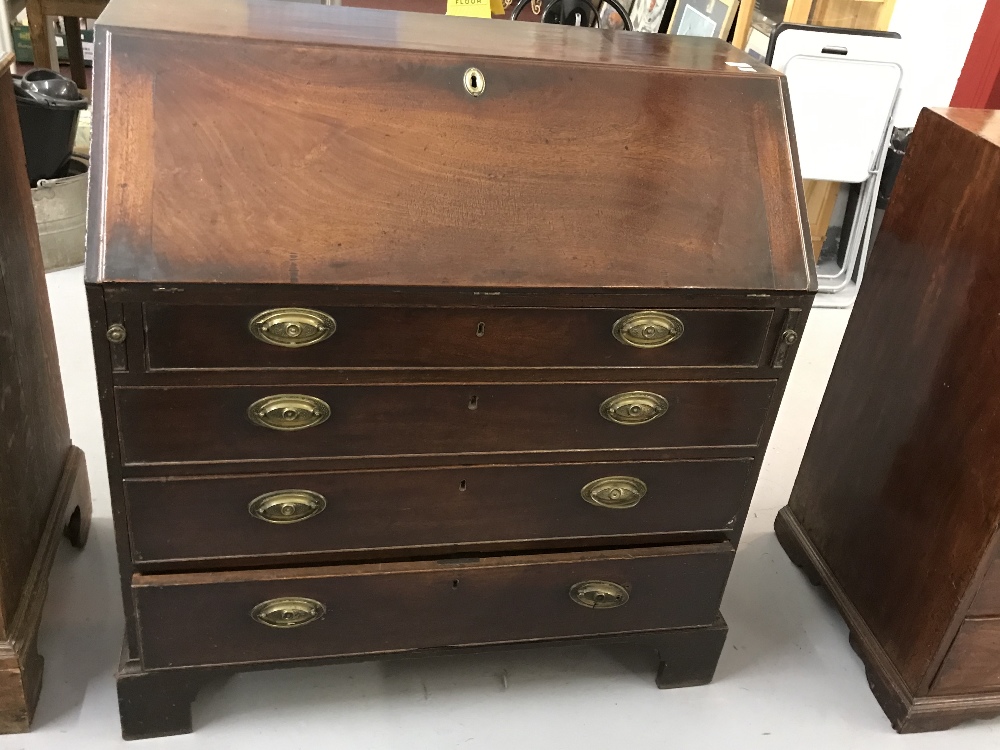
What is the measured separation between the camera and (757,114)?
1.44m

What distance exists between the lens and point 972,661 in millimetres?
1681

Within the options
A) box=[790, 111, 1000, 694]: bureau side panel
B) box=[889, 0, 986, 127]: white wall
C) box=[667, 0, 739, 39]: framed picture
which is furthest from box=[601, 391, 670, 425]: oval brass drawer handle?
box=[889, 0, 986, 127]: white wall

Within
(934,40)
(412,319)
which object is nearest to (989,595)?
(412,319)

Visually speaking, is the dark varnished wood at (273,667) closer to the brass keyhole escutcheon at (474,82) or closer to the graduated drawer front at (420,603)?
the graduated drawer front at (420,603)

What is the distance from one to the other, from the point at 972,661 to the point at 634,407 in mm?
885

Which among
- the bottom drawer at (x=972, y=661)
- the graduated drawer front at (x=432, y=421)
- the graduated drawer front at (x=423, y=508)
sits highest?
the graduated drawer front at (x=432, y=421)

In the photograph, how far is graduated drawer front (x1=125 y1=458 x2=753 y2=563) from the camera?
136 cm

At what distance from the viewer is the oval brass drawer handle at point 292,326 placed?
3.95 ft

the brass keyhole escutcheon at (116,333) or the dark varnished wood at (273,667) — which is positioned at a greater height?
the brass keyhole escutcheon at (116,333)

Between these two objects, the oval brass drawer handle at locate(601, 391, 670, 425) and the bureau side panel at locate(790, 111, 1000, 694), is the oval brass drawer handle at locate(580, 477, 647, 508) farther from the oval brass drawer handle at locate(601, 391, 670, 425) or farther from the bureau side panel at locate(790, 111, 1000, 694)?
the bureau side panel at locate(790, 111, 1000, 694)

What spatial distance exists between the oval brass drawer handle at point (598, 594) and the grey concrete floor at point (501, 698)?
0.26 metres

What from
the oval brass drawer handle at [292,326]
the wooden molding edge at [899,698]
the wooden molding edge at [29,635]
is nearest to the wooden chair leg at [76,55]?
the wooden molding edge at [29,635]

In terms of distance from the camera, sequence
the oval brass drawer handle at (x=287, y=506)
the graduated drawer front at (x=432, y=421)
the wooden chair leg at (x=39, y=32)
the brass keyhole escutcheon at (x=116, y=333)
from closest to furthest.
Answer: the brass keyhole escutcheon at (x=116, y=333), the graduated drawer front at (x=432, y=421), the oval brass drawer handle at (x=287, y=506), the wooden chair leg at (x=39, y=32)

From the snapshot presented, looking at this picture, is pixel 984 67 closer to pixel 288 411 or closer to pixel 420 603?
pixel 420 603
